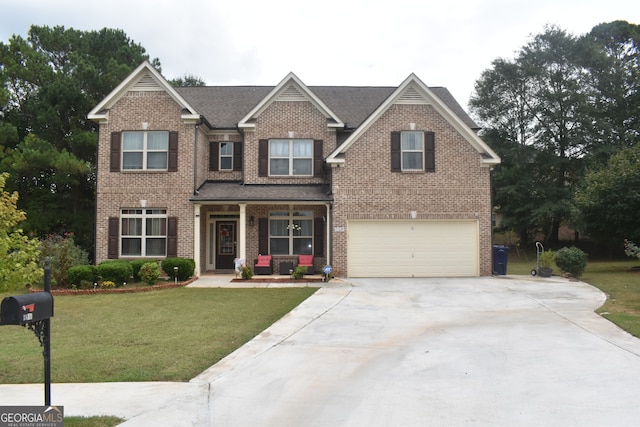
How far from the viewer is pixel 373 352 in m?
8.04

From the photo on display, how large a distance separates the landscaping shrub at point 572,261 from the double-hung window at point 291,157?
10.3 meters

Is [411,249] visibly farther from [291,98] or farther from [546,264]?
[291,98]

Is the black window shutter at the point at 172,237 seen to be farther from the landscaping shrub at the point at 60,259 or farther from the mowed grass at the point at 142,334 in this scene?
the mowed grass at the point at 142,334

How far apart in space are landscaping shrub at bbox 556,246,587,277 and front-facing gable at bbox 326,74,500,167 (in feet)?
14.2

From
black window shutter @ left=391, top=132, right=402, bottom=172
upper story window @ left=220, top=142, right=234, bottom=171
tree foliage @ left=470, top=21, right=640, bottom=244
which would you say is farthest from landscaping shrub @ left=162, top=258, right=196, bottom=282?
tree foliage @ left=470, top=21, right=640, bottom=244

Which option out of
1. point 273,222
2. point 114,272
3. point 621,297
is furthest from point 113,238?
point 621,297

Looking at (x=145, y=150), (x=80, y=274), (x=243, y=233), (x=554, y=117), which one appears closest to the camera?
(x=80, y=274)

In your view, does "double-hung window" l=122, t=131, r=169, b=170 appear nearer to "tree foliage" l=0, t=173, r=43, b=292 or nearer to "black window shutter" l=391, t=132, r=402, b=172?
"black window shutter" l=391, t=132, r=402, b=172

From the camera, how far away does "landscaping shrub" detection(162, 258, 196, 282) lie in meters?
17.6

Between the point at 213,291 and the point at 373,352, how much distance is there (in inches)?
338

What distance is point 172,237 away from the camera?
19.0m

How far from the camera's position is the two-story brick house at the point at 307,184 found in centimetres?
1884

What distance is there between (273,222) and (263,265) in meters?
1.87

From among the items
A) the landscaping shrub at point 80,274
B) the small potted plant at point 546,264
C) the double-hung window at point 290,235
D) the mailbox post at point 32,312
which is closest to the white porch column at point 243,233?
the double-hung window at point 290,235
